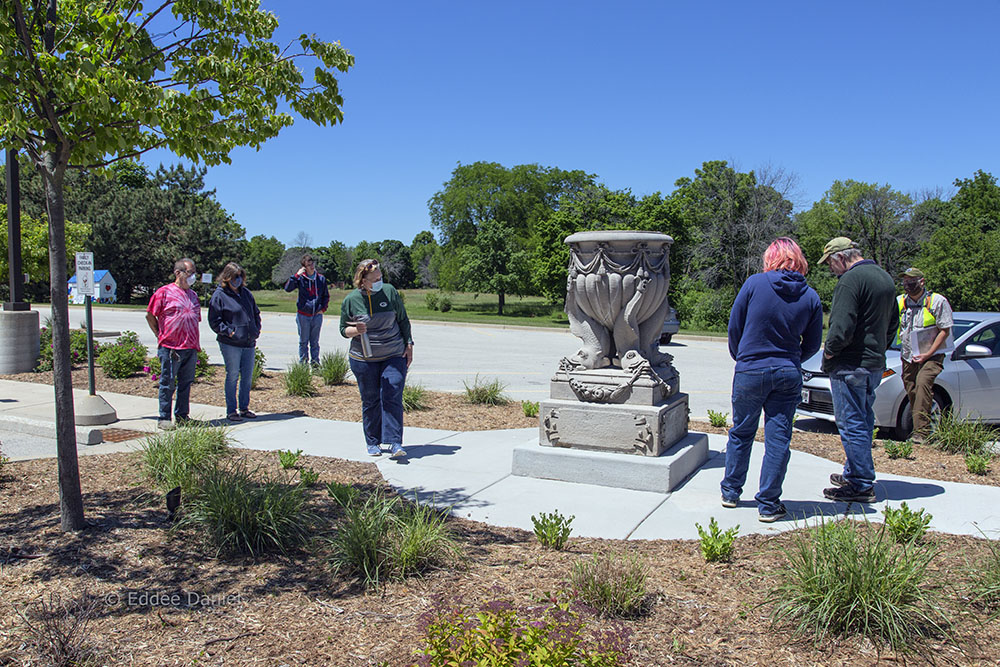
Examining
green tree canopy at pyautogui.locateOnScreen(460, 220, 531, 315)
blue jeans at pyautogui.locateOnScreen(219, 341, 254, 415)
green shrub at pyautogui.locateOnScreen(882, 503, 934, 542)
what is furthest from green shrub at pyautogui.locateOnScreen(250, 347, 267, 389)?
green tree canopy at pyautogui.locateOnScreen(460, 220, 531, 315)

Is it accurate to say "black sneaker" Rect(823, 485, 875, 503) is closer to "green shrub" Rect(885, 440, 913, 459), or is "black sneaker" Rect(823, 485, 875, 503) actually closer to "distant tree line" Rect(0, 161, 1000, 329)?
"green shrub" Rect(885, 440, 913, 459)

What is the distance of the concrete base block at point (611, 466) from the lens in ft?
18.5

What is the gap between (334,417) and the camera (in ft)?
28.9

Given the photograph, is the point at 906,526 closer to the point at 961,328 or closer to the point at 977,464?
the point at 977,464

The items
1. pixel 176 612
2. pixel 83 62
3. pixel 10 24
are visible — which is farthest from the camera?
pixel 10 24

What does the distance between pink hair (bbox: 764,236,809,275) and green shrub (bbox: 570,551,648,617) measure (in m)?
2.50

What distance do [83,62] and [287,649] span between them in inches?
126

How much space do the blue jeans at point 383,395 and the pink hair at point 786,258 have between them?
3361 millimetres

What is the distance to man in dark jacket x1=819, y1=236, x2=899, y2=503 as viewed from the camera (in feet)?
17.1

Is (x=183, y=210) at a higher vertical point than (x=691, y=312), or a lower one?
higher

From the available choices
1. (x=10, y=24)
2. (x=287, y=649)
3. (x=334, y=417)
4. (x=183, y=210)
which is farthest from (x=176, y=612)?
(x=183, y=210)

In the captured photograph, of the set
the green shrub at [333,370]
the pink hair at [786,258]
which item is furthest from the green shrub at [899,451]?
the green shrub at [333,370]

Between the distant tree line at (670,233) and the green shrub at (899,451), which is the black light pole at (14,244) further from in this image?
the distant tree line at (670,233)

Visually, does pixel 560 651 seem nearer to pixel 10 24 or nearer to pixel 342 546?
pixel 342 546
